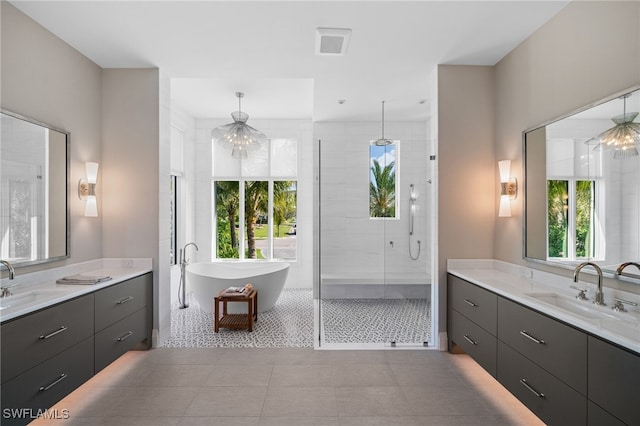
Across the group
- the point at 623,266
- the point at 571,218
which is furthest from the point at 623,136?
the point at 623,266

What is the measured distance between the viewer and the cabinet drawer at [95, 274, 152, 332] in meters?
2.55

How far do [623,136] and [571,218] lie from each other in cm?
65

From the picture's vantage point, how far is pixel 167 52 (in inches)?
121

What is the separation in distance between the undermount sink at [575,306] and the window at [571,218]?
0.33 metres

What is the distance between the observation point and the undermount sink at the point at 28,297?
6.72 ft

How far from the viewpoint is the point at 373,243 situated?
153 inches

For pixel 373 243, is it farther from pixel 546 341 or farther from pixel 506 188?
pixel 546 341

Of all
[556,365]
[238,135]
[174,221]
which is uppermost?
[238,135]

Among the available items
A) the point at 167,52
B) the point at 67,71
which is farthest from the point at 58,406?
the point at 167,52

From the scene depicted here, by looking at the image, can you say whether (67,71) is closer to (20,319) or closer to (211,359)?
(20,319)

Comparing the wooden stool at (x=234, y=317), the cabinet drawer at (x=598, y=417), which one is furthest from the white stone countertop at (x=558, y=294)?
the wooden stool at (x=234, y=317)

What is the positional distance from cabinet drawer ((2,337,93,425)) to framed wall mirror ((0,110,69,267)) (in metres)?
0.83

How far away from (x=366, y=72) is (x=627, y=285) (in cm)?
279

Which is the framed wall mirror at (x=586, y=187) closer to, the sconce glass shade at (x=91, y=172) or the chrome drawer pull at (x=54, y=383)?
the chrome drawer pull at (x=54, y=383)
